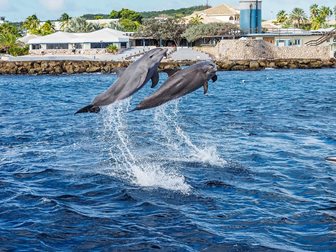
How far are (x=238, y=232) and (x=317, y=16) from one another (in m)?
137

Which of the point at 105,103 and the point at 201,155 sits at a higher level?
the point at 105,103

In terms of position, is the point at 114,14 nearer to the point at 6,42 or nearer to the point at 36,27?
the point at 36,27

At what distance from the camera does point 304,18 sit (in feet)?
494

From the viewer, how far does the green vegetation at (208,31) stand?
4028 inches

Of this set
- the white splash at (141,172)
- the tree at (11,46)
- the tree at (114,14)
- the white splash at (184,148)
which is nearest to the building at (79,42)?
the tree at (11,46)

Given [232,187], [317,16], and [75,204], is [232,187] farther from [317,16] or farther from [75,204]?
[317,16]

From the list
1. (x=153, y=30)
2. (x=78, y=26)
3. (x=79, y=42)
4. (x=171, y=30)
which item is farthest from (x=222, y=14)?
(x=79, y=42)

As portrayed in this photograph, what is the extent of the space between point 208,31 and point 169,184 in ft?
293

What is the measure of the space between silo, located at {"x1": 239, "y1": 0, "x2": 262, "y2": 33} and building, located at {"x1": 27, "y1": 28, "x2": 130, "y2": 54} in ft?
58.0

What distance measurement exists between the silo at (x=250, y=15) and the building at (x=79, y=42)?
17685mm

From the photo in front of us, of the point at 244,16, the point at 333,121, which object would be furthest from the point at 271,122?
the point at 244,16

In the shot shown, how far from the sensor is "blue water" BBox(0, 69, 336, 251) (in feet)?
38.2

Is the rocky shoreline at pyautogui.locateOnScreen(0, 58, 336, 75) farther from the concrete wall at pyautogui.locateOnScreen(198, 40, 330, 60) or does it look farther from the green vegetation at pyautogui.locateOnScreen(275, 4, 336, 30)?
the green vegetation at pyautogui.locateOnScreen(275, 4, 336, 30)

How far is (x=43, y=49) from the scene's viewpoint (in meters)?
103
